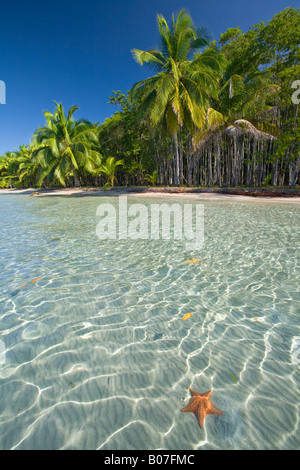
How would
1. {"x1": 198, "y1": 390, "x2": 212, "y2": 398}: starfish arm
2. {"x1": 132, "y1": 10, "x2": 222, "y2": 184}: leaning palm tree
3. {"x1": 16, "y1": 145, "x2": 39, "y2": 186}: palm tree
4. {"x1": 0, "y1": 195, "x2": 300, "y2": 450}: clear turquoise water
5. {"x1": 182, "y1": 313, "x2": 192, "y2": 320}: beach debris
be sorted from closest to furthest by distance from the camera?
1. {"x1": 0, "y1": 195, "x2": 300, "y2": 450}: clear turquoise water
2. {"x1": 198, "y1": 390, "x2": 212, "y2": 398}: starfish arm
3. {"x1": 182, "y1": 313, "x2": 192, "y2": 320}: beach debris
4. {"x1": 132, "y1": 10, "x2": 222, "y2": 184}: leaning palm tree
5. {"x1": 16, "y1": 145, "x2": 39, "y2": 186}: palm tree

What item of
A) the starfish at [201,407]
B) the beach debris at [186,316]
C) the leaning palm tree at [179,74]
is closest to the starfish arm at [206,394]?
the starfish at [201,407]

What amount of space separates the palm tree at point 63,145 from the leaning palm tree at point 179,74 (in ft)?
31.1

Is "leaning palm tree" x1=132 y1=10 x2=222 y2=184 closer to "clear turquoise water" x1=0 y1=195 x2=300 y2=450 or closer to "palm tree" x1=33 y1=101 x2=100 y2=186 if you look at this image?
"palm tree" x1=33 y1=101 x2=100 y2=186

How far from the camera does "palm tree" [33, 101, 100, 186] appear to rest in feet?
77.3

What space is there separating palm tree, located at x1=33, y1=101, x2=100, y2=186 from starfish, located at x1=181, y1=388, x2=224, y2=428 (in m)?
24.7

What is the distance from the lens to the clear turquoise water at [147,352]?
1.48 m

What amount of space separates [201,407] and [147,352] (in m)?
0.67

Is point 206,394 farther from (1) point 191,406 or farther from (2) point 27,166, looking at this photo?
(2) point 27,166

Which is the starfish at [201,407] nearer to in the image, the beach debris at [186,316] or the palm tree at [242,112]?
the beach debris at [186,316]

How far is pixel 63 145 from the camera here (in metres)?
24.2

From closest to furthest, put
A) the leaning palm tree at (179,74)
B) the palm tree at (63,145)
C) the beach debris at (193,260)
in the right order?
the beach debris at (193,260), the leaning palm tree at (179,74), the palm tree at (63,145)

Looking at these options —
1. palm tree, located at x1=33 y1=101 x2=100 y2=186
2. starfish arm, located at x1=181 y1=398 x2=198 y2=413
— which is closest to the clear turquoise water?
starfish arm, located at x1=181 y1=398 x2=198 y2=413
